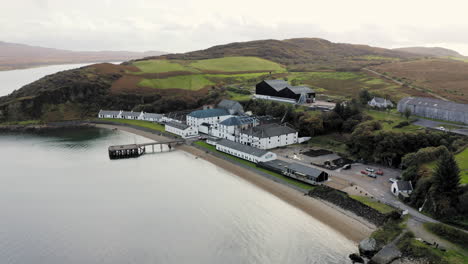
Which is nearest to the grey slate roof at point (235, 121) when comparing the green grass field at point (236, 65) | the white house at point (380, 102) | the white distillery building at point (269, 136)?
the white distillery building at point (269, 136)

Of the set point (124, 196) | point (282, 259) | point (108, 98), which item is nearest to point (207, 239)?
point (282, 259)

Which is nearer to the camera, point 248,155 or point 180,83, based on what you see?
point 248,155

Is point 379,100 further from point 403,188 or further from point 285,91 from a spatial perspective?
point 403,188

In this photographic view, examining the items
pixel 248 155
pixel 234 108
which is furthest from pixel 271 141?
pixel 234 108

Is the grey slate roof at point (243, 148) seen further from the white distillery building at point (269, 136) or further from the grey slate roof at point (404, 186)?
the grey slate roof at point (404, 186)

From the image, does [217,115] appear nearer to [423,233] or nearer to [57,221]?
[57,221]

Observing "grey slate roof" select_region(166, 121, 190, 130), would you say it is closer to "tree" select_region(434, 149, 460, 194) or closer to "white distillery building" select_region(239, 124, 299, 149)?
"white distillery building" select_region(239, 124, 299, 149)
